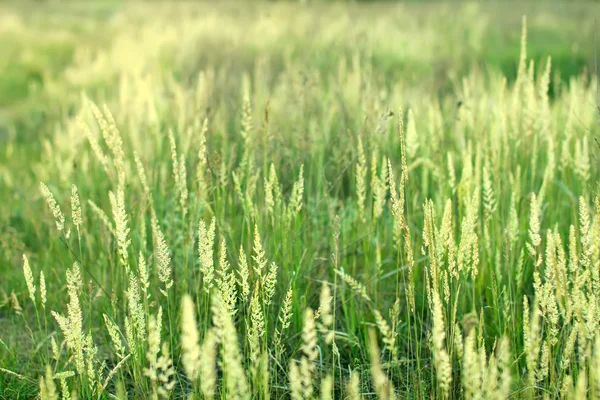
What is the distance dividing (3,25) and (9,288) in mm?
10180

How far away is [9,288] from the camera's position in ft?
9.41

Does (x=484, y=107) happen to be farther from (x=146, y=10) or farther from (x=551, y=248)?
(x=146, y=10)

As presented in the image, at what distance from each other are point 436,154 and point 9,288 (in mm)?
1896

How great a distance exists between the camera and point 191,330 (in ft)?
4.21

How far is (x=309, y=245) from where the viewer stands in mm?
2588

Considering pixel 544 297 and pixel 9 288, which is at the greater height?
pixel 544 297

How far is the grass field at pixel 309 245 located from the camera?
1682 millimetres

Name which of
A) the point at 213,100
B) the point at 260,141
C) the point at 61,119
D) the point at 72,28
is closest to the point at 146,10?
the point at 72,28

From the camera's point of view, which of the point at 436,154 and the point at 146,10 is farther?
the point at 146,10

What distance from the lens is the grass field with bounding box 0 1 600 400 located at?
1.68m

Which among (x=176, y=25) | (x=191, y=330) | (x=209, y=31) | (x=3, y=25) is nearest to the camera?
(x=191, y=330)

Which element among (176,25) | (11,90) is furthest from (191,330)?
(176,25)

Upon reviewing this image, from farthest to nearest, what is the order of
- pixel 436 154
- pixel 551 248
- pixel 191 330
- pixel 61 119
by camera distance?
pixel 61 119 → pixel 436 154 → pixel 551 248 → pixel 191 330

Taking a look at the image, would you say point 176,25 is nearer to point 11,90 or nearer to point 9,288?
point 11,90
